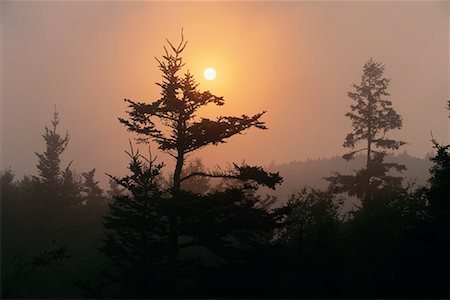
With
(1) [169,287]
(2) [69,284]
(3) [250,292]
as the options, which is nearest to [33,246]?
(2) [69,284]

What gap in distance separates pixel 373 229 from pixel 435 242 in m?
7.66

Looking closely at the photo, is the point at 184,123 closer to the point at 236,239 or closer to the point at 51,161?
the point at 236,239

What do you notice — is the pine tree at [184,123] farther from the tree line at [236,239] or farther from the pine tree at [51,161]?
the pine tree at [51,161]

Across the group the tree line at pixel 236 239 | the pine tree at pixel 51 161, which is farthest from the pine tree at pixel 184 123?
the pine tree at pixel 51 161

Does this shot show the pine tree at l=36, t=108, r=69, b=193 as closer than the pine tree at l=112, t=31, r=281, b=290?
No

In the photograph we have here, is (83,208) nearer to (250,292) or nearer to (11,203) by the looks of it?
(11,203)

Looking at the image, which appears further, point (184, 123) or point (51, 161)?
point (51, 161)

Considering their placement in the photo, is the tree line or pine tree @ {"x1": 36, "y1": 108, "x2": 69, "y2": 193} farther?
pine tree @ {"x1": 36, "y1": 108, "x2": 69, "y2": 193}

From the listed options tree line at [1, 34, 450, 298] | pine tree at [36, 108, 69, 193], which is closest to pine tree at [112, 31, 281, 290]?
tree line at [1, 34, 450, 298]

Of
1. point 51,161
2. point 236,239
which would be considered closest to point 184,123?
point 236,239

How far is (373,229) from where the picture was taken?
81.7 ft

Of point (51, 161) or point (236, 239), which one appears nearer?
point (236, 239)

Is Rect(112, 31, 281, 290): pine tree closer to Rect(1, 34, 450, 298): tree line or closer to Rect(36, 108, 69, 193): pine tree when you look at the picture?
Rect(1, 34, 450, 298): tree line

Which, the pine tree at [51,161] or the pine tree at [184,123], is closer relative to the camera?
the pine tree at [184,123]
